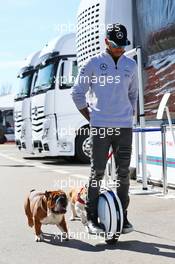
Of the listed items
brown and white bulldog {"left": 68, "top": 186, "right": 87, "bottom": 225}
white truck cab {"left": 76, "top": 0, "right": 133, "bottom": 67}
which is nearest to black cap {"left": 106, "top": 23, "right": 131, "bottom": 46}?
brown and white bulldog {"left": 68, "top": 186, "right": 87, "bottom": 225}

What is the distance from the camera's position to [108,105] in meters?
5.41

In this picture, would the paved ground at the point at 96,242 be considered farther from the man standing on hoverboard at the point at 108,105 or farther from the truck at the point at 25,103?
the truck at the point at 25,103

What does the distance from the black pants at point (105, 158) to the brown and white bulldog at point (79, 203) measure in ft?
2.32

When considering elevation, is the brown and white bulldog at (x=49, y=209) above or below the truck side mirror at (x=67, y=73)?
below

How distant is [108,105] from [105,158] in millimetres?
511

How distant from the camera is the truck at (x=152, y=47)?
9.31m

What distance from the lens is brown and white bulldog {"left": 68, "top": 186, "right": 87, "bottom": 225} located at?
6320 millimetres

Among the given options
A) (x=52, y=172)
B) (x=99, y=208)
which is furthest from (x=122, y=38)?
(x=52, y=172)

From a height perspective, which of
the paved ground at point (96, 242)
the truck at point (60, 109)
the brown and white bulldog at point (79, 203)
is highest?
A: the truck at point (60, 109)

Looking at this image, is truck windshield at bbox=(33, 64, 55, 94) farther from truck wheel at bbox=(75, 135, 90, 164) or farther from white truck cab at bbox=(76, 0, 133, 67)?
white truck cab at bbox=(76, 0, 133, 67)

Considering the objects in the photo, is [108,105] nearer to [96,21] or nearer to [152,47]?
[152,47]

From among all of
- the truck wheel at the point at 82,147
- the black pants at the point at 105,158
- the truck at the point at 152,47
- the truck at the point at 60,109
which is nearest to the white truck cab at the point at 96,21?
the truck at the point at 152,47

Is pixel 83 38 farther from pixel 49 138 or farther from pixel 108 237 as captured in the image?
pixel 108 237

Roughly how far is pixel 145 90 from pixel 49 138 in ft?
19.0
